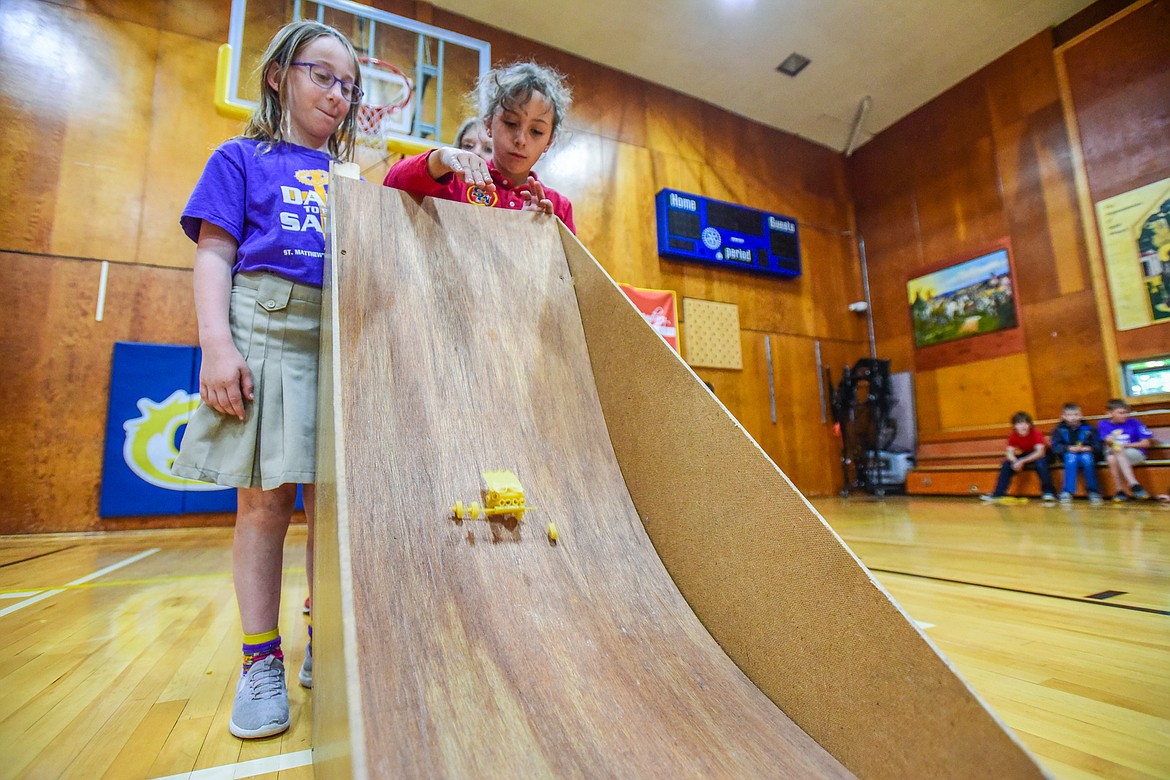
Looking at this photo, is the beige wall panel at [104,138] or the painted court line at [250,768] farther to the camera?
the beige wall panel at [104,138]

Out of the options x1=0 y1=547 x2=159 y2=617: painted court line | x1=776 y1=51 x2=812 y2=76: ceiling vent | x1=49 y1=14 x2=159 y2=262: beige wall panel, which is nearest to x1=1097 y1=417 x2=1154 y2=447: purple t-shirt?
x1=776 y1=51 x2=812 y2=76: ceiling vent

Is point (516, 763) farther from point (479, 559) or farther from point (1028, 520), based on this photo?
point (1028, 520)

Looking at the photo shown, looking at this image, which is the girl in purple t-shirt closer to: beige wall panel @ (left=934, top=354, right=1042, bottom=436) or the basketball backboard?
the basketball backboard

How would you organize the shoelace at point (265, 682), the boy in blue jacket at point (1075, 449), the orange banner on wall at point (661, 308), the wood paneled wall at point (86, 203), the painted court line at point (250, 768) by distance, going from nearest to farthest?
the painted court line at point (250, 768)
the shoelace at point (265, 682)
the wood paneled wall at point (86, 203)
the boy in blue jacket at point (1075, 449)
the orange banner on wall at point (661, 308)

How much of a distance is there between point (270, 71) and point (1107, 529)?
3002mm

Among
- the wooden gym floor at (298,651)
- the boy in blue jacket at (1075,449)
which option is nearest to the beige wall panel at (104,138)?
the wooden gym floor at (298,651)

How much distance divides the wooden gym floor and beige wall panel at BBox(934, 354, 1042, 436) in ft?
8.44

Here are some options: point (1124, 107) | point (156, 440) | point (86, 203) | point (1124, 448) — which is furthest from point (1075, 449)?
point (86, 203)

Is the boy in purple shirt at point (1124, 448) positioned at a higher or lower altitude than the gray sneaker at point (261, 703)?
higher

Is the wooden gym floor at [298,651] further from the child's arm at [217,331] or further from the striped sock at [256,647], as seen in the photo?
the child's arm at [217,331]

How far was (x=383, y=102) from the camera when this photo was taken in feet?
8.71

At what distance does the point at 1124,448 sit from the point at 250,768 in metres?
4.52

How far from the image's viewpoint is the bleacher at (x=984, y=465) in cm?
338

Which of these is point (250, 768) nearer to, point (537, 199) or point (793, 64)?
point (537, 199)
